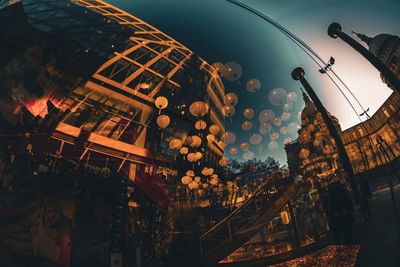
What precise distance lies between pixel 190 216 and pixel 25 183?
1.17 meters

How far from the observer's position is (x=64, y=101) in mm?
1177

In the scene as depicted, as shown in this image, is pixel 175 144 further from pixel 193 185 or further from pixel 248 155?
pixel 248 155

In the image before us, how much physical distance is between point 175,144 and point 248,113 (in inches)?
31.2

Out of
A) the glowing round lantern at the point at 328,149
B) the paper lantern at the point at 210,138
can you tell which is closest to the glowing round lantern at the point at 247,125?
the paper lantern at the point at 210,138

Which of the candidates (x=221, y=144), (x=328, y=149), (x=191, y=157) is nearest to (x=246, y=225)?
(x=328, y=149)

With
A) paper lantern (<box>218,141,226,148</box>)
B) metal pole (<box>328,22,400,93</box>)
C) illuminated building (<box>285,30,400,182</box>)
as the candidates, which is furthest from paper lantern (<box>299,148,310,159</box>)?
metal pole (<box>328,22,400,93</box>)

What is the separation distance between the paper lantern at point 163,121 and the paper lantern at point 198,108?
0.21 meters

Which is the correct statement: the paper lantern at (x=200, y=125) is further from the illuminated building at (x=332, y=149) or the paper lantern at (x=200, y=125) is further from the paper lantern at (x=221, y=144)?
the illuminated building at (x=332, y=149)

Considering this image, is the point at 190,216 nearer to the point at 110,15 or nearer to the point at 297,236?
the point at 110,15

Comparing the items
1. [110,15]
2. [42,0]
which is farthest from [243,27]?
[42,0]

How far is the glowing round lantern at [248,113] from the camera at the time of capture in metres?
1.85

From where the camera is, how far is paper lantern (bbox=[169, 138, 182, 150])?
5.05ft

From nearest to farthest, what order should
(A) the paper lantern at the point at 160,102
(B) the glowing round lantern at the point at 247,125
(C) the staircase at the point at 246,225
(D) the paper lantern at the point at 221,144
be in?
(A) the paper lantern at the point at 160,102 → (D) the paper lantern at the point at 221,144 → (B) the glowing round lantern at the point at 247,125 → (C) the staircase at the point at 246,225

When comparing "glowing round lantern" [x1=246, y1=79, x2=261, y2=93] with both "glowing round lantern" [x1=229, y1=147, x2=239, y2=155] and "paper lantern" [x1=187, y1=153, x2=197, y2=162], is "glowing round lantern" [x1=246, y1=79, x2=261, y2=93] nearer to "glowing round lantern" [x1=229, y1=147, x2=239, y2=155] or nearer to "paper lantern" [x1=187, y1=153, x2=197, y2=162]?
"glowing round lantern" [x1=229, y1=147, x2=239, y2=155]
